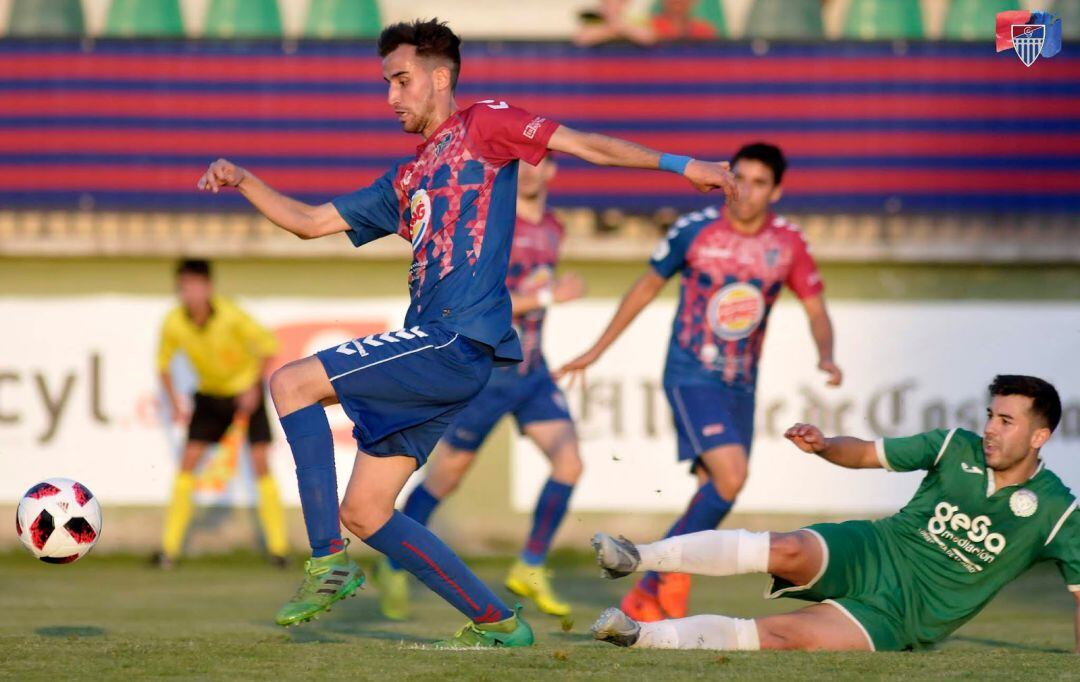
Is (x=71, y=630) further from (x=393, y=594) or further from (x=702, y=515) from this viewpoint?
(x=702, y=515)

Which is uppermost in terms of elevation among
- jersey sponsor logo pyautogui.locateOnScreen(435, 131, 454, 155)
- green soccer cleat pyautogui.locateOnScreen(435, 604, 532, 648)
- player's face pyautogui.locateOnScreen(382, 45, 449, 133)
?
player's face pyautogui.locateOnScreen(382, 45, 449, 133)

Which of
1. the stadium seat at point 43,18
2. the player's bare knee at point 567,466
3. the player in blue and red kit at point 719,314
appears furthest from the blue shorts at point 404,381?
the stadium seat at point 43,18

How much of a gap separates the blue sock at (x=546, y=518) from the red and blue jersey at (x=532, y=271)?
66 cm

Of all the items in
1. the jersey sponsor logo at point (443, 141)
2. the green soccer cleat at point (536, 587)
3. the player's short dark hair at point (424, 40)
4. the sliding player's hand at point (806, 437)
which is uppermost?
the player's short dark hair at point (424, 40)

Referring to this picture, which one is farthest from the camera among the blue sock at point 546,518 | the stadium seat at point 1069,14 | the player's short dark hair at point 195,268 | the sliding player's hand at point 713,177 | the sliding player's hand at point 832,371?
the stadium seat at point 1069,14

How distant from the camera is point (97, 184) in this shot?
11570 mm

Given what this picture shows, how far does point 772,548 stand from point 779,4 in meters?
7.50

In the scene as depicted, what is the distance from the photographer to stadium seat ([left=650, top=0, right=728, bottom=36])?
1250 centimetres

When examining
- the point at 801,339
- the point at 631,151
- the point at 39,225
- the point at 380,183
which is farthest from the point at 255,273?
the point at 631,151

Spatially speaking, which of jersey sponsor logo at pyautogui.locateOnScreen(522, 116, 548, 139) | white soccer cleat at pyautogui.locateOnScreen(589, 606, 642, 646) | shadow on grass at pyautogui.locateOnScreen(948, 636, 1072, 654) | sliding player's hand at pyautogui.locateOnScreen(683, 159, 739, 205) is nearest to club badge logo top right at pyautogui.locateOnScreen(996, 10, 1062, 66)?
shadow on grass at pyautogui.locateOnScreen(948, 636, 1072, 654)

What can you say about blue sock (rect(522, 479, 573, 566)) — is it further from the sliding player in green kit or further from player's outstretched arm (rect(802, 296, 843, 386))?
the sliding player in green kit

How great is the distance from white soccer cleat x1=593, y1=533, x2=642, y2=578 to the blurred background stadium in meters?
6.00

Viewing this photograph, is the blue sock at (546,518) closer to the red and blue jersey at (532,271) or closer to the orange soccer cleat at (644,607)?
the red and blue jersey at (532,271)

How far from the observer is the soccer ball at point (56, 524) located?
6.27 m
